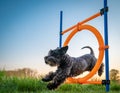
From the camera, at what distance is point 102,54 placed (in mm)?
4855

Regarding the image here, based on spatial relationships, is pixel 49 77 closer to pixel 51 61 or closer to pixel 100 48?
pixel 51 61

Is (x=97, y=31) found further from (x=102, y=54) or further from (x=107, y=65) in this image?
(x=107, y=65)

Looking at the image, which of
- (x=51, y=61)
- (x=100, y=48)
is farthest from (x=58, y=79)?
(x=100, y=48)

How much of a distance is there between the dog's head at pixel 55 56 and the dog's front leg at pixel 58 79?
0.19m

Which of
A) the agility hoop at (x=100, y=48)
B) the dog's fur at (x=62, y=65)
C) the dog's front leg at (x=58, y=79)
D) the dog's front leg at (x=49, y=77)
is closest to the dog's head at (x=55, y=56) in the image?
the dog's fur at (x=62, y=65)

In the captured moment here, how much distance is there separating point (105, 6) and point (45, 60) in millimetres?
1625

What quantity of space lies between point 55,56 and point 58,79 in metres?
0.44

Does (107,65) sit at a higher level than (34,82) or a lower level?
higher

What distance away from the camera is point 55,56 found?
4562 mm

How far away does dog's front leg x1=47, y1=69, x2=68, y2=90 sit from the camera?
4.36m

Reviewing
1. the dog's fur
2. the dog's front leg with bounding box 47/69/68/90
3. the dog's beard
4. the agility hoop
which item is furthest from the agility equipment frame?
the dog's beard

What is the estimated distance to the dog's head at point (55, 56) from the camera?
449 centimetres

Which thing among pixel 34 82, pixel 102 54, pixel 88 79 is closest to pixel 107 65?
pixel 102 54

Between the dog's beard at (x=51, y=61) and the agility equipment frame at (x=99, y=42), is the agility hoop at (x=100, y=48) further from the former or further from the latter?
the dog's beard at (x=51, y=61)
